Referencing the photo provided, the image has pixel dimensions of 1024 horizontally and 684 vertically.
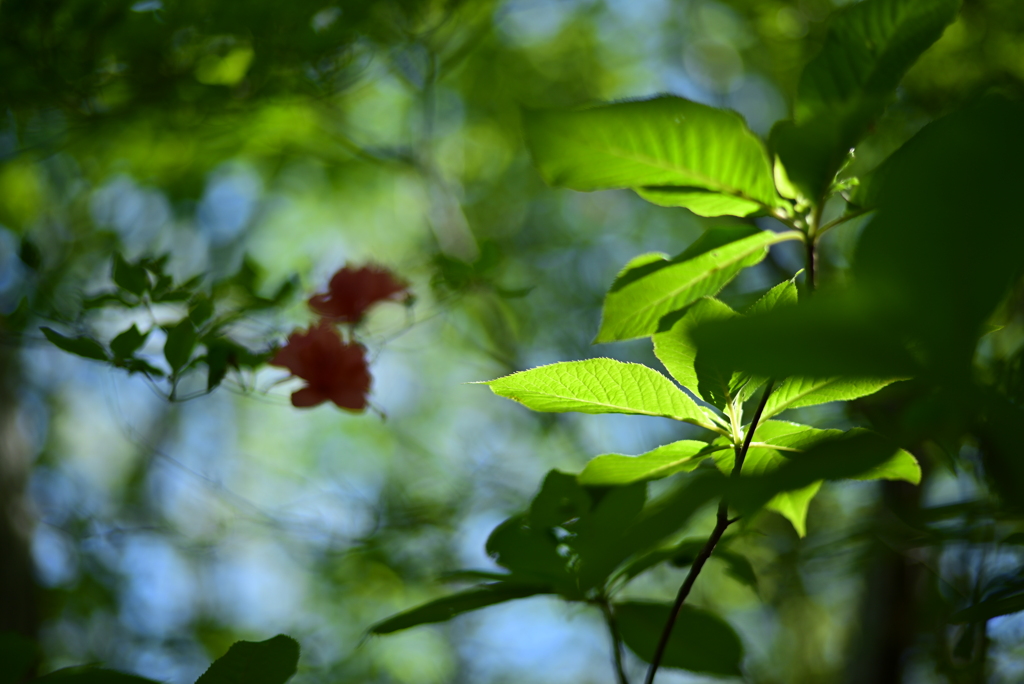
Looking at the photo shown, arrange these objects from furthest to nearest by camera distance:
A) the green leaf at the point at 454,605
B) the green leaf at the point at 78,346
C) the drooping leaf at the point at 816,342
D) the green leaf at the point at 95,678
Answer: the green leaf at the point at 78,346, the green leaf at the point at 454,605, the green leaf at the point at 95,678, the drooping leaf at the point at 816,342

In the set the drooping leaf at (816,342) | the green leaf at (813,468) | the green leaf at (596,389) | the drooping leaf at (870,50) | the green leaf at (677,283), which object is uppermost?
the drooping leaf at (870,50)

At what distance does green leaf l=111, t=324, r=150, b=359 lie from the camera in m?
0.77

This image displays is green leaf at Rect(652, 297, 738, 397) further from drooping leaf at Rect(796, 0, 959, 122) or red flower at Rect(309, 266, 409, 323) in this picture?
red flower at Rect(309, 266, 409, 323)

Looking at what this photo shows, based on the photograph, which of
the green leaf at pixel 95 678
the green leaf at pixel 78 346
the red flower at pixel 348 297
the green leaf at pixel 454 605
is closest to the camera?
the green leaf at pixel 95 678

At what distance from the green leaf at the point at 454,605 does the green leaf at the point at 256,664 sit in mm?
77

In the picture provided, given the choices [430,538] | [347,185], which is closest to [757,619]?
[430,538]

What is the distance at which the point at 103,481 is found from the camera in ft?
14.7

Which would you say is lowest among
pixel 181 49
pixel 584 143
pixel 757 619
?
pixel 757 619

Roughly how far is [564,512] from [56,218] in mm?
2762

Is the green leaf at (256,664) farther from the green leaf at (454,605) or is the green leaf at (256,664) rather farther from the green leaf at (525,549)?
the green leaf at (525,549)

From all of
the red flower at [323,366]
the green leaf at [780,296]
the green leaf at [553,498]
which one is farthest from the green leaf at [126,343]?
the green leaf at [780,296]

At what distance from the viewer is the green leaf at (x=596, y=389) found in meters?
0.48

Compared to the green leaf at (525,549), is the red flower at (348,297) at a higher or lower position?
lower

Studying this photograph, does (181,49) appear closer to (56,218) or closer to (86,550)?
(56,218)
